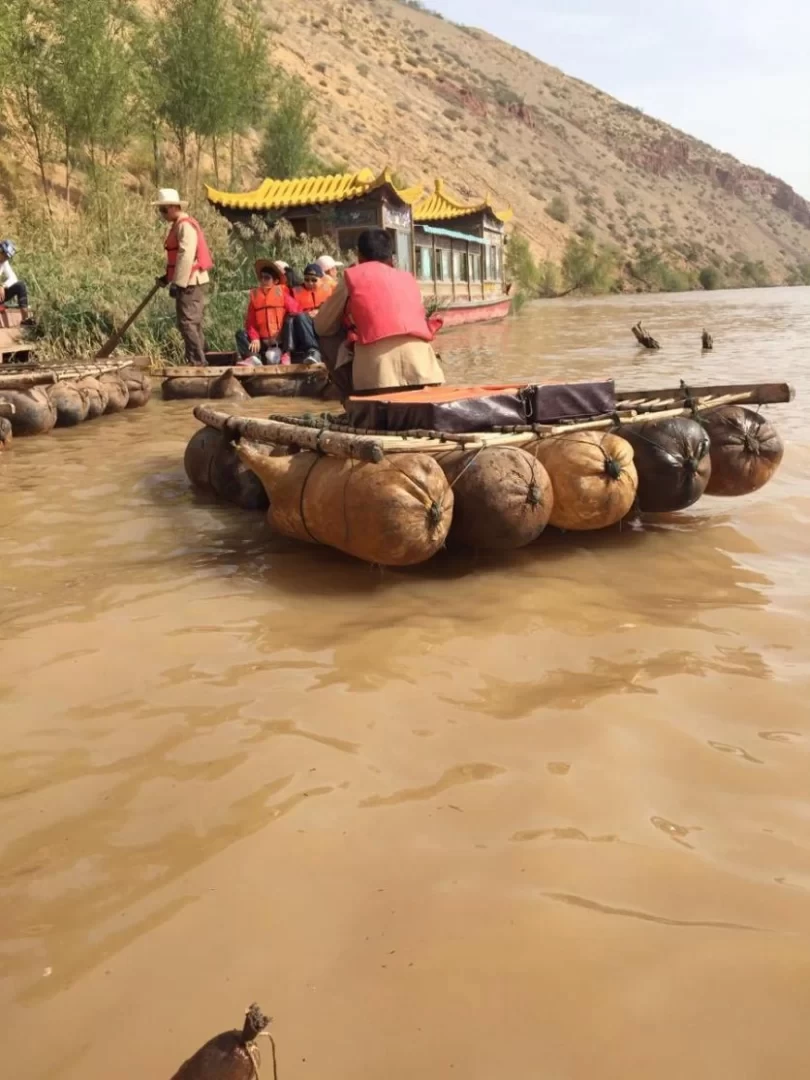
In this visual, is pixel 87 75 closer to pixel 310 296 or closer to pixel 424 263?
pixel 424 263

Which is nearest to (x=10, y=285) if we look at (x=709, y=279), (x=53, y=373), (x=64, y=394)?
(x=53, y=373)

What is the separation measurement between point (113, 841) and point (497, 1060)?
1010mm

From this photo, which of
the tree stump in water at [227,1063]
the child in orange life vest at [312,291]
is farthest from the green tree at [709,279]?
the tree stump in water at [227,1063]

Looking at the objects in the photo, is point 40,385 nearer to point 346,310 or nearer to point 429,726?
point 346,310

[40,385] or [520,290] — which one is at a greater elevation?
[520,290]

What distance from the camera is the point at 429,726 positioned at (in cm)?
258

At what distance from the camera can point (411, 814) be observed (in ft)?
7.07

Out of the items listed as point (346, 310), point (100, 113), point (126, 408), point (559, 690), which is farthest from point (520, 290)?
point (559, 690)

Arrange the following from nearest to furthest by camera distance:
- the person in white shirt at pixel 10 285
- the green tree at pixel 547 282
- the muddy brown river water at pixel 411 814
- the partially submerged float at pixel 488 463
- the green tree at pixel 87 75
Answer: the muddy brown river water at pixel 411 814 → the partially submerged float at pixel 488 463 → the person in white shirt at pixel 10 285 → the green tree at pixel 87 75 → the green tree at pixel 547 282

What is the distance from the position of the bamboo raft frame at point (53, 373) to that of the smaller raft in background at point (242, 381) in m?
0.53

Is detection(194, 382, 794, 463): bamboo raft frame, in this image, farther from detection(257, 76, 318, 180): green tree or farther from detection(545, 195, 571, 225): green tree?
detection(545, 195, 571, 225): green tree

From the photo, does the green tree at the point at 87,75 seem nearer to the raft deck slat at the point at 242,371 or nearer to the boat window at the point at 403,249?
the boat window at the point at 403,249

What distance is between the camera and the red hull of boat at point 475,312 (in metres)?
22.0

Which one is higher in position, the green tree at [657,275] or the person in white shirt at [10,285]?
the green tree at [657,275]
